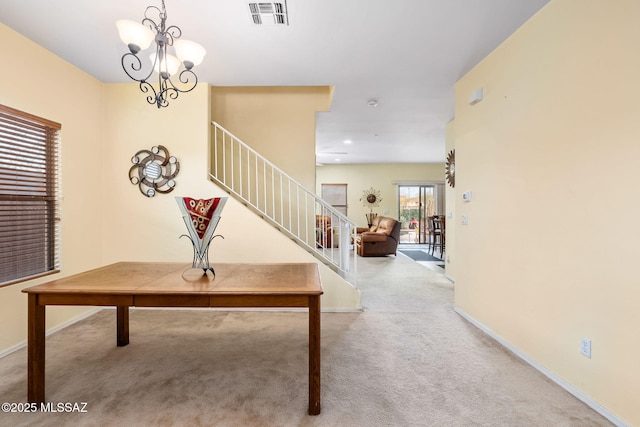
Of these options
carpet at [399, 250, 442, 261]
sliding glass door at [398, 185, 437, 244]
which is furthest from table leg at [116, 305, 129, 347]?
sliding glass door at [398, 185, 437, 244]

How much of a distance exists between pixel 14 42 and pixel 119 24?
5.19 feet

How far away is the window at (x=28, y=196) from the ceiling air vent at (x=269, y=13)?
2.18m

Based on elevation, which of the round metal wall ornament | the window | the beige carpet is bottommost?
the beige carpet

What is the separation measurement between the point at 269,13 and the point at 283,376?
269 centimetres

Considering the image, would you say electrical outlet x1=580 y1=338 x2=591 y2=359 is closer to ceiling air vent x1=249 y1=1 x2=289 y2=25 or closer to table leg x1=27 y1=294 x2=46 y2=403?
ceiling air vent x1=249 y1=1 x2=289 y2=25

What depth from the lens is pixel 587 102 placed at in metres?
1.90

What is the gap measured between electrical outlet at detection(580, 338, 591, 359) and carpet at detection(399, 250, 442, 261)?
5208 mm

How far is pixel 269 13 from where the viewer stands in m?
2.29

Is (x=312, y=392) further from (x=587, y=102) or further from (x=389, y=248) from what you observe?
(x=389, y=248)

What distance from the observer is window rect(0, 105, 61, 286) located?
8.17 ft

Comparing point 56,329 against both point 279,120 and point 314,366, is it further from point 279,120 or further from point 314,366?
point 279,120

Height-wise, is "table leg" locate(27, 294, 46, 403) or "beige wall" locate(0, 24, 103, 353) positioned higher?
"beige wall" locate(0, 24, 103, 353)

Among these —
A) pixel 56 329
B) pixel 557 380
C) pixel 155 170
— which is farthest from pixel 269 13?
pixel 56 329

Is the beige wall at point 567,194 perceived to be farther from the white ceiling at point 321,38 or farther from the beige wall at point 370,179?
the beige wall at point 370,179
